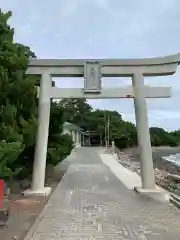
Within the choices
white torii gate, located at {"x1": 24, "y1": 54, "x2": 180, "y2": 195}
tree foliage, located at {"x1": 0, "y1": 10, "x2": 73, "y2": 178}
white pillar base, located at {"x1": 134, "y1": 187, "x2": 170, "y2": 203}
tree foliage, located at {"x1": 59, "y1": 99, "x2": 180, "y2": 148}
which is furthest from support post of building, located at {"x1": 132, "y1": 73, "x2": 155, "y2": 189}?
tree foliage, located at {"x1": 59, "y1": 99, "x2": 180, "y2": 148}

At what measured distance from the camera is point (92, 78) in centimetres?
1532

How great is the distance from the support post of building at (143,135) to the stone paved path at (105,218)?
32.5 inches

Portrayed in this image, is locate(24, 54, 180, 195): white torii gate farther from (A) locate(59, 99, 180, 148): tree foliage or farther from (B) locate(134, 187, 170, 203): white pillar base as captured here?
(A) locate(59, 99, 180, 148): tree foliage

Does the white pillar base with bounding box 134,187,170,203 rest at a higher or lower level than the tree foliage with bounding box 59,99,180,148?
lower

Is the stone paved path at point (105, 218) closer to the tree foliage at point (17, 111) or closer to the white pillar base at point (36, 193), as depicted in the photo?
the white pillar base at point (36, 193)

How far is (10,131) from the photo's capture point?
11000mm

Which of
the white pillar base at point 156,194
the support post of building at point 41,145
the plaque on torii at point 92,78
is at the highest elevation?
the plaque on torii at point 92,78

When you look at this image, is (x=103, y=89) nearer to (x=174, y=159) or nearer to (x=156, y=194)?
(x=156, y=194)

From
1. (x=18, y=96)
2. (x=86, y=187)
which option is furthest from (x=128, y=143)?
(x=18, y=96)

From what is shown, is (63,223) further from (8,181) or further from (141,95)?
(141,95)

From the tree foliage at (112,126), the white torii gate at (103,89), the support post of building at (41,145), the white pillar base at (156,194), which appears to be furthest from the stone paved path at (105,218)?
the tree foliage at (112,126)

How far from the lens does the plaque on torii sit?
50.1 feet

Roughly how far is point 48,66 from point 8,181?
467 cm

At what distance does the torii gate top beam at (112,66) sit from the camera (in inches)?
611
